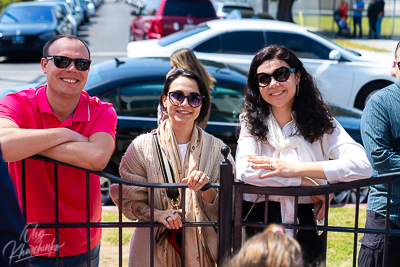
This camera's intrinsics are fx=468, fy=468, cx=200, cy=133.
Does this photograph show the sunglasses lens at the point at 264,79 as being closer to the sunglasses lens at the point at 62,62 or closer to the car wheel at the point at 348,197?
the sunglasses lens at the point at 62,62

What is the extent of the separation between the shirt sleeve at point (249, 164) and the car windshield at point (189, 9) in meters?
11.3

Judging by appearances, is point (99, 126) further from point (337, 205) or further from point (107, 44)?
point (107, 44)

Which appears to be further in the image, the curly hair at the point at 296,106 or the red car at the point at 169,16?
the red car at the point at 169,16

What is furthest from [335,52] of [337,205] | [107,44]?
[107,44]

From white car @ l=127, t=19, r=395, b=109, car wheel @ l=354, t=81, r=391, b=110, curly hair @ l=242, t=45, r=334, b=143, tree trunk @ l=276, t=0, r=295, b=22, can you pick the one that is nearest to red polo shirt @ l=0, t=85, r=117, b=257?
curly hair @ l=242, t=45, r=334, b=143

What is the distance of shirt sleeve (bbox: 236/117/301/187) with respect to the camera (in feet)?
7.46

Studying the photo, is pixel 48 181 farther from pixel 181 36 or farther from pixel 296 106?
pixel 181 36

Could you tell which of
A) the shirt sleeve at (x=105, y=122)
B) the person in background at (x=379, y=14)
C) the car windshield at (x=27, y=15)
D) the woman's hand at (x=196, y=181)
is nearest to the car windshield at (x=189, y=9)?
the car windshield at (x=27, y=15)

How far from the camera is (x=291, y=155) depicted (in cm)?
246

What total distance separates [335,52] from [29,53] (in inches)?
405

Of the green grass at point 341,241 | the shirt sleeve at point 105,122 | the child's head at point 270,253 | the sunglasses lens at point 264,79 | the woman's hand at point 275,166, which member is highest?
the sunglasses lens at point 264,79

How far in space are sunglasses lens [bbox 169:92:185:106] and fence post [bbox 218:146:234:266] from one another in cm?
55

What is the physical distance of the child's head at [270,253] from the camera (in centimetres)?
154

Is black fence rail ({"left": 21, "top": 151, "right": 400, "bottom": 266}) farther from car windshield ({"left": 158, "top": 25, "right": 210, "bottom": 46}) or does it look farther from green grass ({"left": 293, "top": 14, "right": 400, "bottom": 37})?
green grass ({"left": 293, "top": 14, "right": 400, "bottom": 37})
